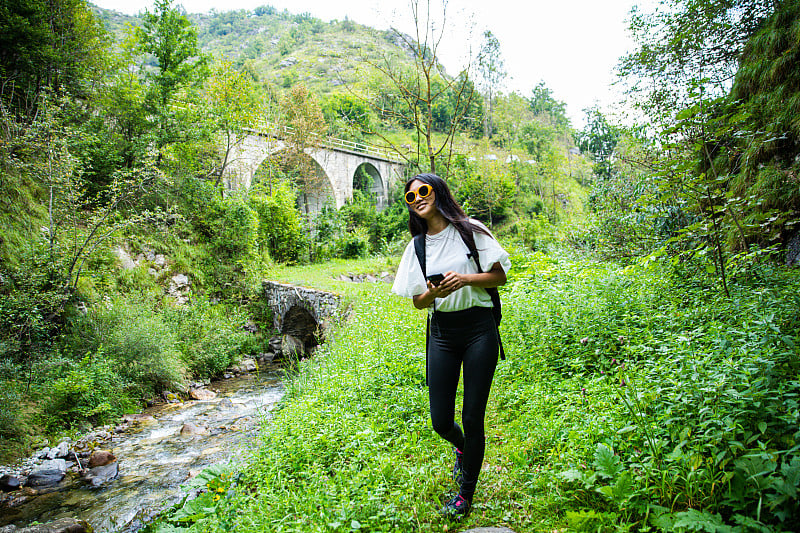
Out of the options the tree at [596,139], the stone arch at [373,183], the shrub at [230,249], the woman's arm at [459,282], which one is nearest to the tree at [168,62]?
the shrub at [230,249]

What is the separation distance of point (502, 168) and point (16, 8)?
74.7 ft

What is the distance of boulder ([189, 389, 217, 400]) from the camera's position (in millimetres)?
8562

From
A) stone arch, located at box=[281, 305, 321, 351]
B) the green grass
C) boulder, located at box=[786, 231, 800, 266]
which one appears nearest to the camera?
the green grass

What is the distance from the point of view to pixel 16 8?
927cm

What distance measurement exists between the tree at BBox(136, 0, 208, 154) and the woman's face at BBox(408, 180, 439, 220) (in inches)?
504

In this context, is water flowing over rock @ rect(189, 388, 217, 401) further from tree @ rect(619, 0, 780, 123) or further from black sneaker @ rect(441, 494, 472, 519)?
tree @ rect(619, 0, 780, 123)

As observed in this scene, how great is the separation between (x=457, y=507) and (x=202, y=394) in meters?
8.18

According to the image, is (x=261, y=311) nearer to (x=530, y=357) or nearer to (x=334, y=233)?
(x=334, y=233)

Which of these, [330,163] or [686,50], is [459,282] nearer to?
[686,50]

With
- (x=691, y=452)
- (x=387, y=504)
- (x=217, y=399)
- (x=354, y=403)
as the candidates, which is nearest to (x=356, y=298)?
(x=217, y=399)

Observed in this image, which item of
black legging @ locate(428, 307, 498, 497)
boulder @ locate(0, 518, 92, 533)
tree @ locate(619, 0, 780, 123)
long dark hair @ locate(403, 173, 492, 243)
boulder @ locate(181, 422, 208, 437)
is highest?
tree @ locate(619, 0, 780, 123)

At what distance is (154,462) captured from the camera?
5551 mm

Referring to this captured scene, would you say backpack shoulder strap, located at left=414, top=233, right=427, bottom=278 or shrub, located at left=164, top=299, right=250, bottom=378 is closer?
backpack shoulder strap, located at left=414, top=233, right=427, bottom=278

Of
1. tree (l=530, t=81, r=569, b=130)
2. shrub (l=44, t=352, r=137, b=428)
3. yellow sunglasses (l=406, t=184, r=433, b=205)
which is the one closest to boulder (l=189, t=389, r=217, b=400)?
shrub (l=44, t=352, r=137, b=428)
